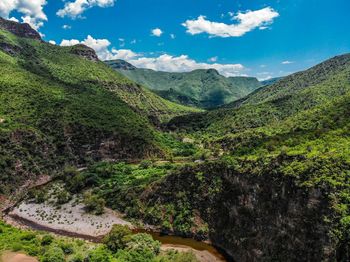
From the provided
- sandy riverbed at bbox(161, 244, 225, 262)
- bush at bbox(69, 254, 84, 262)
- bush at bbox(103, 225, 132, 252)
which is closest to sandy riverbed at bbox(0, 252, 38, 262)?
bush at bbox(69, 254, 84, 262)

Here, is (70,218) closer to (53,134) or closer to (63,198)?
(63,198)

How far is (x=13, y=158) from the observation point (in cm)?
13662

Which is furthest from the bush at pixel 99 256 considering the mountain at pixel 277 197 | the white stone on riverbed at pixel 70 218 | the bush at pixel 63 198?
the bush at pixel 63 198

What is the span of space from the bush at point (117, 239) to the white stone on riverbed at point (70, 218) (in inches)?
660

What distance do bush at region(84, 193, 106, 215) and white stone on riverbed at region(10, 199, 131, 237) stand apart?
1.37 m

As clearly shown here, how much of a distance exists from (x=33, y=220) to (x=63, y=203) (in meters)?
12.6

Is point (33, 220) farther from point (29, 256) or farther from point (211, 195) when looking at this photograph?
point (211, 195)

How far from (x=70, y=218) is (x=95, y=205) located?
26.0ft

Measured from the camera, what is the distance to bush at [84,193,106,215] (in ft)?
363

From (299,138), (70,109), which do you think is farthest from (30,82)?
(299,138)

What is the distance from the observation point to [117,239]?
81.5 meters

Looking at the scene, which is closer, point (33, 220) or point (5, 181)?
point (33, 220)

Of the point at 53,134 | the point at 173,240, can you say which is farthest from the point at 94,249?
the point at 53,134

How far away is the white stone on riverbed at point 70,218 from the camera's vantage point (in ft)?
334
